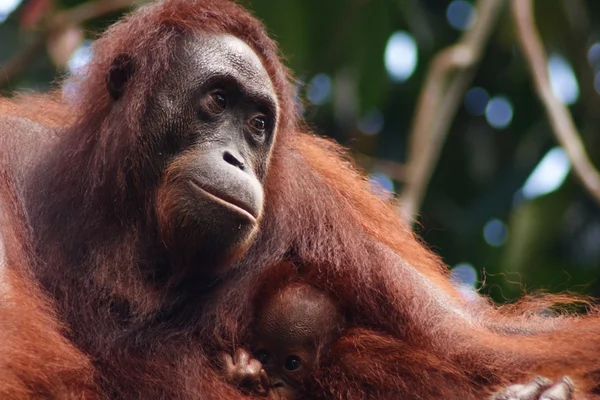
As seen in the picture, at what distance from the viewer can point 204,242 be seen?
10.2ft

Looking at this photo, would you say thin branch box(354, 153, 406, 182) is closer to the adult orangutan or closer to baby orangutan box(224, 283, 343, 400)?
the adult orangutan

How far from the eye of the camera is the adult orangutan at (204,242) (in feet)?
10.1

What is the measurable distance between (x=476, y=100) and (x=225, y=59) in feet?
16.1

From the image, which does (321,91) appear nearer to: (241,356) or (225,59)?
(225,59)

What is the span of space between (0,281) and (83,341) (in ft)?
1.08

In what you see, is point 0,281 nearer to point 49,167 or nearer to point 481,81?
point 49,167

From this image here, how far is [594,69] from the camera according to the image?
7.25m

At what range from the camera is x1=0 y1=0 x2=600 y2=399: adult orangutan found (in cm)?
309

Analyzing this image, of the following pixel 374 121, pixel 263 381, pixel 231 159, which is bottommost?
pixel 263 381

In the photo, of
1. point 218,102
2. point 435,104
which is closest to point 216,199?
point 218,102

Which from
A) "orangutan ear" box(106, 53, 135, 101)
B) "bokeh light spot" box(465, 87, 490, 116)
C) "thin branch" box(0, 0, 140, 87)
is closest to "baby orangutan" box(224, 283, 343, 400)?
"orangutan ear" box(106, 53, 135, 101)

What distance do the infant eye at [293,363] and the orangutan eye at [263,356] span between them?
6 cm

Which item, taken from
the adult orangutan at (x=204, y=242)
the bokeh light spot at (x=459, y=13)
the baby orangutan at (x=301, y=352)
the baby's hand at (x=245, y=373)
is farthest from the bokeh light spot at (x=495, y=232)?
the baby's hand at (x=245, y=373)

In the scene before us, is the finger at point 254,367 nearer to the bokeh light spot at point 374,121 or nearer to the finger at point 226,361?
the finger at point 226,361
